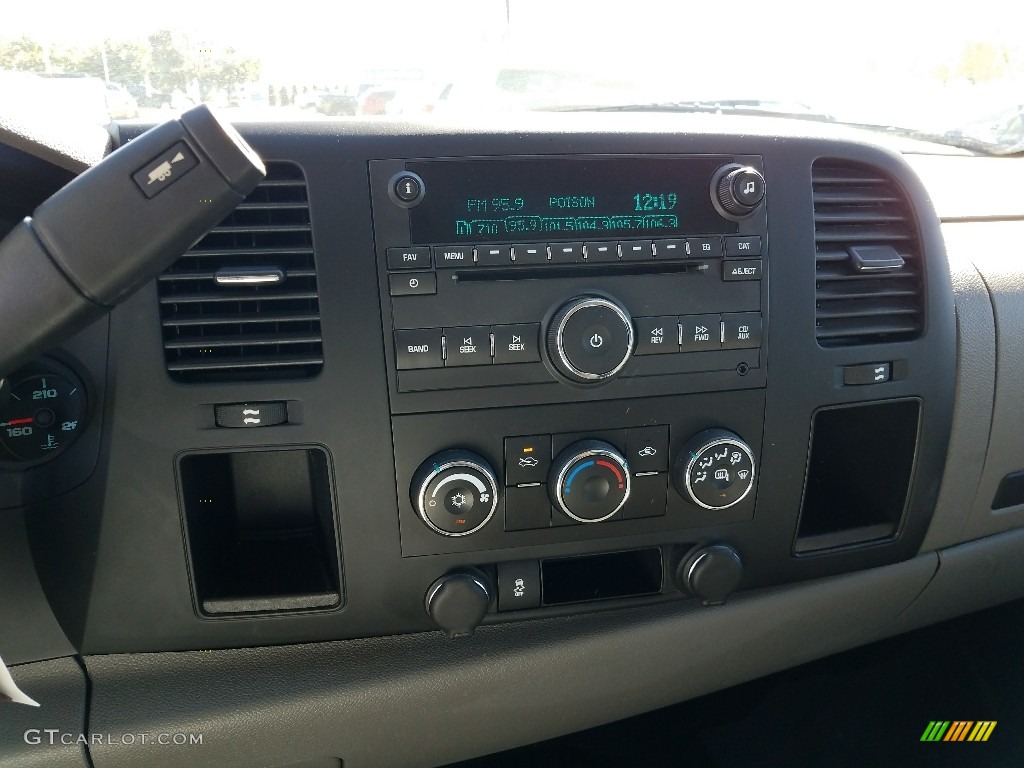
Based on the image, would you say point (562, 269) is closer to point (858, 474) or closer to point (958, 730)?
point (858, 474)

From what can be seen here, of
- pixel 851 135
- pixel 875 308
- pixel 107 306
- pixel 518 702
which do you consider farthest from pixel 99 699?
pixel 851 135

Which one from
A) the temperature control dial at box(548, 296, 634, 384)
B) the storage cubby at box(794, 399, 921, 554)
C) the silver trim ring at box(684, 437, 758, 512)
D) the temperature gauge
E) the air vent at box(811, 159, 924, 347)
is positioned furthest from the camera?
the storage cubby at box(794, 399, 921, 554)

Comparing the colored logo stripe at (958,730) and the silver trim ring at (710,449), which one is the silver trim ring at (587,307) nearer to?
the silver trim ring at (710,449)

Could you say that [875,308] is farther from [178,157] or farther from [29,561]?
[29,561]

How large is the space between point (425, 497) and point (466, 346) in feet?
0.75

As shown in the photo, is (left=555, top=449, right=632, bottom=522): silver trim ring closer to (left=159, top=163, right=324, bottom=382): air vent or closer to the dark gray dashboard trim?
the dark gray dashboard trim

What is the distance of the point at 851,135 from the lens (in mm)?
1478

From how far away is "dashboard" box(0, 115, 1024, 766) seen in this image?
3.92 feet

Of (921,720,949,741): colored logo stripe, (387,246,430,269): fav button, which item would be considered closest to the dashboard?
(387,246,430,269): fav button

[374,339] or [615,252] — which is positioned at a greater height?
[615,252]

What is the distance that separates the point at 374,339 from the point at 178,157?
49 cm

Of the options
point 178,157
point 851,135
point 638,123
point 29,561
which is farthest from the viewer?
point 851,135

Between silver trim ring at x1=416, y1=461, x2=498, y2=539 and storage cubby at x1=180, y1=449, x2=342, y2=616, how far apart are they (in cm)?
14

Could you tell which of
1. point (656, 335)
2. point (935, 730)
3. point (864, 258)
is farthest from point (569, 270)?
point (935, 730)
